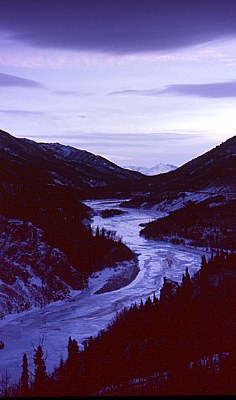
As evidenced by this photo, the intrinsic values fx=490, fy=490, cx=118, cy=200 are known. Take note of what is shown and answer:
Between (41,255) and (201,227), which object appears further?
(201,227)

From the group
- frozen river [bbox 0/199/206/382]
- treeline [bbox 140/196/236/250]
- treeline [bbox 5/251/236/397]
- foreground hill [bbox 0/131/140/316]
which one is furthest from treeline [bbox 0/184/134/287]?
treeline [bbox 140/196/236/250]

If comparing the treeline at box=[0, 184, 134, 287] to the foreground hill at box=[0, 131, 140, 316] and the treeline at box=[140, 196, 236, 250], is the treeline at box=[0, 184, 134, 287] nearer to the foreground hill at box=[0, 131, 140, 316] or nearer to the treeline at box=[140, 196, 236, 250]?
the foreground hill at box=[0, 131, 140, 316]

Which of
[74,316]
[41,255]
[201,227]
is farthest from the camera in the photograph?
[201,227]

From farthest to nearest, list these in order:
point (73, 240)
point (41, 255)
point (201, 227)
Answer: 1. point (201, 227)
2. point (73, 240)
3. point (41, 255)

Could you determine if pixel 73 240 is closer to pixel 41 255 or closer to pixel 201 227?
pixel 41 255

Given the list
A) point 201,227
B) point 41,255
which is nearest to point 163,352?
point 41,255

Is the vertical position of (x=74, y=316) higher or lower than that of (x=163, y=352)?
lower
